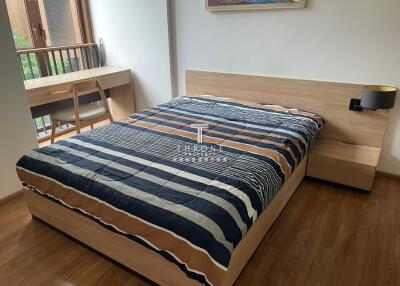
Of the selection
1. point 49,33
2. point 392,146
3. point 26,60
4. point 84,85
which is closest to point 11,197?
point 84,85

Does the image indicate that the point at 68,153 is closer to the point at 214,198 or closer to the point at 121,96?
the point at 214,198

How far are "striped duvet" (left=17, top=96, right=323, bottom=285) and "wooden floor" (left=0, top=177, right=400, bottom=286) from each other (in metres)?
0.35

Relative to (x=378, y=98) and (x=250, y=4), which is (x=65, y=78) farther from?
(x=378, y=98)

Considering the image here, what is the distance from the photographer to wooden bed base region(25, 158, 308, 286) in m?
1.51

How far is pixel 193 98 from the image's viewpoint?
3.19 m

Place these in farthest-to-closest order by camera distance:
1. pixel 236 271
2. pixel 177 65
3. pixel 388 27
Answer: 1. pixel 177 65
2. pixel 388 27
3. pixel 236 271

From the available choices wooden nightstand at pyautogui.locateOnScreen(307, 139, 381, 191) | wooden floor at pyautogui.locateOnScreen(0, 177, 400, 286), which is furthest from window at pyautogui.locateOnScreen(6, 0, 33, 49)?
wooden nightstand at pyautogui.locateOnScreen(307, 139, 381, 191)

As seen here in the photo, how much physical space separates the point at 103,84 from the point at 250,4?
1.82m

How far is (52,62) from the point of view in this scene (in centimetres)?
364

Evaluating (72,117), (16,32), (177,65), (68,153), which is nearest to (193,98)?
(177,65)

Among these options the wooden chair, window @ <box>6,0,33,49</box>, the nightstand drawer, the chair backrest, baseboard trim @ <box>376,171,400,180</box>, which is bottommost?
baseboard trim @ <box>376,171,400,180</box>

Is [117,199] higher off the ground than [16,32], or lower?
lower

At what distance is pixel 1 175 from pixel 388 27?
3.28 meters

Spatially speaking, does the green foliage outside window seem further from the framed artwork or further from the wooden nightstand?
the wooden nightstand
